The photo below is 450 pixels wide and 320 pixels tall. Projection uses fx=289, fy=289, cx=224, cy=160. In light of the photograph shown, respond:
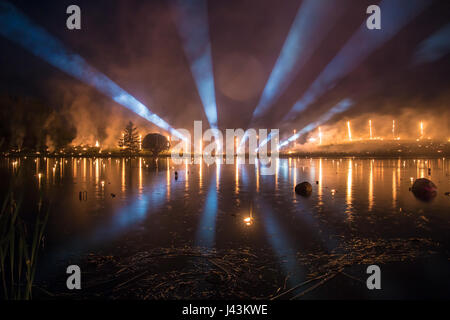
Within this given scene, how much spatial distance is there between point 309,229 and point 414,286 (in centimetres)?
478

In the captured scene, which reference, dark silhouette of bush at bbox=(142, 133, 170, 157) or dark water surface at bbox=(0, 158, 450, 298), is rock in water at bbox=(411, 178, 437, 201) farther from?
dark silhouette of bush at bbox=(142, 133, 170, 157)

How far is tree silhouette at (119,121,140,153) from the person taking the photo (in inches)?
5487

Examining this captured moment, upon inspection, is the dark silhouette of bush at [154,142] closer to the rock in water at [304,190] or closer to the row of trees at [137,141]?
the row of trees at [137,141]

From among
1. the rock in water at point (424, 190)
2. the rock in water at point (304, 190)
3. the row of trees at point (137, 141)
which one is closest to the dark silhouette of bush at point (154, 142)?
the row of trees at point (137, 141)

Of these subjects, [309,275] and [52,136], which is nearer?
[309,275]

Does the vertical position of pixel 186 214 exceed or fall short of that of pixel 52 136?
it falls short

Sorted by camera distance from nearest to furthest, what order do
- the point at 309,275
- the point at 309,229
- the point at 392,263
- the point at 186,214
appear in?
the point at 309,275, the point at 392,263, the point at 309,229, the point at 186,214

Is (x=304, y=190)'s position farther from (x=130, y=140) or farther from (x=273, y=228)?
(x=130, y=140)

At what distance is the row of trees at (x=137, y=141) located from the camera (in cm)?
13925

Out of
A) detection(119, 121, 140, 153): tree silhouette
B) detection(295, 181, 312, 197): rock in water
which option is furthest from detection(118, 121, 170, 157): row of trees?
detection(295, 181, 312, 197): rock in water

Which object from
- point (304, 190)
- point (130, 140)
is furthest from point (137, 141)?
point (304, 190)
